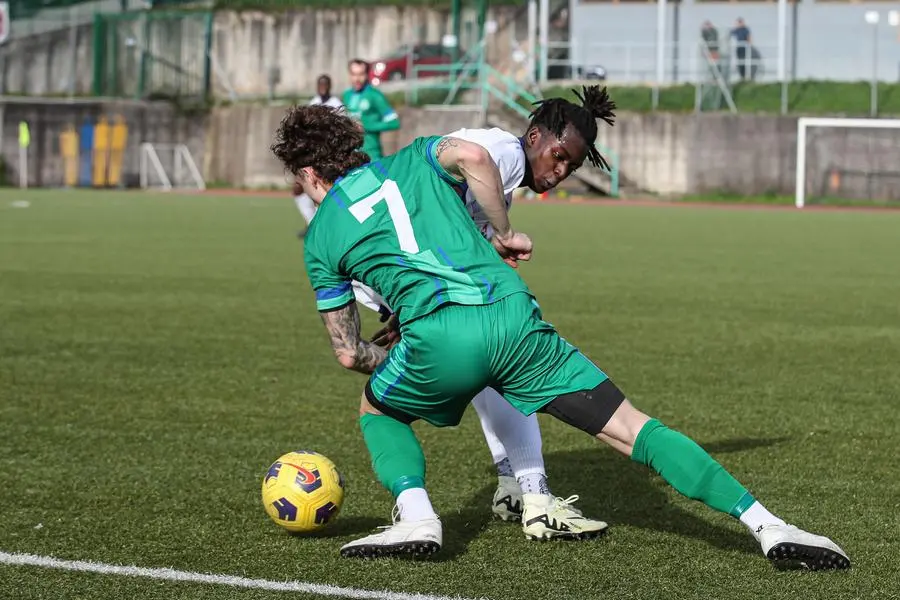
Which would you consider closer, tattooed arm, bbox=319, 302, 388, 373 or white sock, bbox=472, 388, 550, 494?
tattooed arm, bbox=319, 302, 388, 373

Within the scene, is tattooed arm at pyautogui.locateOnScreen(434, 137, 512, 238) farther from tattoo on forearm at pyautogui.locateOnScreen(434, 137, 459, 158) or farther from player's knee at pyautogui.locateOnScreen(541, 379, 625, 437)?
player's knee at pyautogui.locateOnScreen(541, 379, 625, 437)

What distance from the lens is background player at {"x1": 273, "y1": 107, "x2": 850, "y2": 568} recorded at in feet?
14.5

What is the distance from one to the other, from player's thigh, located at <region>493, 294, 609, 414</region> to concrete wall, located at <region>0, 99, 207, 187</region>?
36.7 meters

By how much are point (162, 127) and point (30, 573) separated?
37.1 meters

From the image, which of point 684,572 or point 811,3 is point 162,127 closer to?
point 811,3

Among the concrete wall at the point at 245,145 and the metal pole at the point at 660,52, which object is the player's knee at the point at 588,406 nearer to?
the metal pole at the point at 660,52

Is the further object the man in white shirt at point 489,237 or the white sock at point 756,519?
the man in white shirt at point 489,237

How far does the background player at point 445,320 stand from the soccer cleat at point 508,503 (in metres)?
0.69

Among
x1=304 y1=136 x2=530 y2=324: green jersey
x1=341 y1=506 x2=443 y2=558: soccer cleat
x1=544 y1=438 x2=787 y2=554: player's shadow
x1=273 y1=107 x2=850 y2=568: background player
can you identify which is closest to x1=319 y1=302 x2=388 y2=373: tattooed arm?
x1=273 y1=107 x2=850 y2=568: background player

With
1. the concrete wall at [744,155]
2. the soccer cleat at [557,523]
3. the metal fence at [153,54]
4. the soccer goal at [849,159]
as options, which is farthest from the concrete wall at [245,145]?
the soccer cleat at [557,523]

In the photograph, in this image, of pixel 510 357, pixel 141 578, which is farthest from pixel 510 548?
pixel 141 578

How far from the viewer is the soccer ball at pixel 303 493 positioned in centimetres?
493

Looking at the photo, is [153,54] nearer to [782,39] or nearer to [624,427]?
[782,39]

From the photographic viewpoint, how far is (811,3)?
1598 inches
